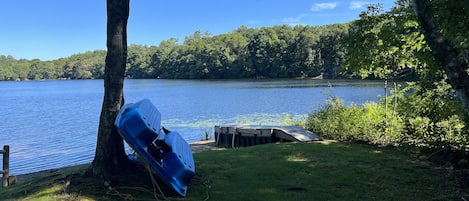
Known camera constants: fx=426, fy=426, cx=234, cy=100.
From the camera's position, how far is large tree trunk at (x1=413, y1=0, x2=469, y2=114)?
4531 millimetres

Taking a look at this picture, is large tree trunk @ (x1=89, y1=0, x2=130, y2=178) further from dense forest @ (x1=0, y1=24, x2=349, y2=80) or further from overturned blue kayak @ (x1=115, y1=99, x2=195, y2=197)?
dense forest @ (x1=0, y1=24, x2=349, y2=80)

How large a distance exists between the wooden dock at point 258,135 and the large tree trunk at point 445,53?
22.7ft

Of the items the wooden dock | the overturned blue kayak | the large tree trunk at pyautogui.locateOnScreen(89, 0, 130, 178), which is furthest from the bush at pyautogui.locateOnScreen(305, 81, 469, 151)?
the large tree trunk at pyautogui.locateOnScreen(89, 0, 130, 178)

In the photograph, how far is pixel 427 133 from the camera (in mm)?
9266

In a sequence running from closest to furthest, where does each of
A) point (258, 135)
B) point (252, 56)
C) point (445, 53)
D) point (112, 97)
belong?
point (445, 53) → point (112, 97) → point (258, 135) → point (252, 56)

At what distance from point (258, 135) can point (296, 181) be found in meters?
6.85

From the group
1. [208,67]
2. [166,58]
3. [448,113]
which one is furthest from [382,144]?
[166,58]

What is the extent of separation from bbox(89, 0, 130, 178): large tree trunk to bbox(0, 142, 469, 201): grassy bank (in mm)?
356

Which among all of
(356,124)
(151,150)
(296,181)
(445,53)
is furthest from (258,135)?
(445,53)

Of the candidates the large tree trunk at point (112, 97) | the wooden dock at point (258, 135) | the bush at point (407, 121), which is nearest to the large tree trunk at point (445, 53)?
the bush at point (407, 121)

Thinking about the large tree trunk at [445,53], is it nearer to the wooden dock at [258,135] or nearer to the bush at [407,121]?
the bush at [407,121]

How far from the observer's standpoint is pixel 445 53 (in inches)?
182

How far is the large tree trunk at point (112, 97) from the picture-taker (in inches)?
252

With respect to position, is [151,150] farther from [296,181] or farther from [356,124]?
[356,124]
